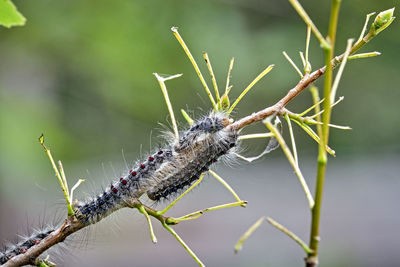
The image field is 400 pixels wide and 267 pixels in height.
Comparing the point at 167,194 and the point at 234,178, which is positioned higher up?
the point at 234,178

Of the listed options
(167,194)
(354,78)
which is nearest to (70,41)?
(167,194)

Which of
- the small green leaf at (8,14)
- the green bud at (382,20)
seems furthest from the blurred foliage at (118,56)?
the green bud at (382,20)

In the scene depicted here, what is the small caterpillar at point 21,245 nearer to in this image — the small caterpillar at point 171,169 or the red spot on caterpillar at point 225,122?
the small caterpillar at point 171,169

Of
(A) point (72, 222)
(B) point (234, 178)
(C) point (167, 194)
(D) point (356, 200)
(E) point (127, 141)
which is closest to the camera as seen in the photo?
(A) point (72, 222)

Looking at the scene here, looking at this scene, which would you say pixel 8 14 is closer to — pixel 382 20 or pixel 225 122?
pixel 225 122

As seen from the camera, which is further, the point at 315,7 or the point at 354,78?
the point at 354,78

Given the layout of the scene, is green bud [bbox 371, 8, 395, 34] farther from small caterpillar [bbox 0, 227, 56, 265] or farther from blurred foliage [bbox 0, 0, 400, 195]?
blurred foliage [bbox 0, 0, 400, 195]

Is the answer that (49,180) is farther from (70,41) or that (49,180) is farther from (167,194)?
(167,194)
